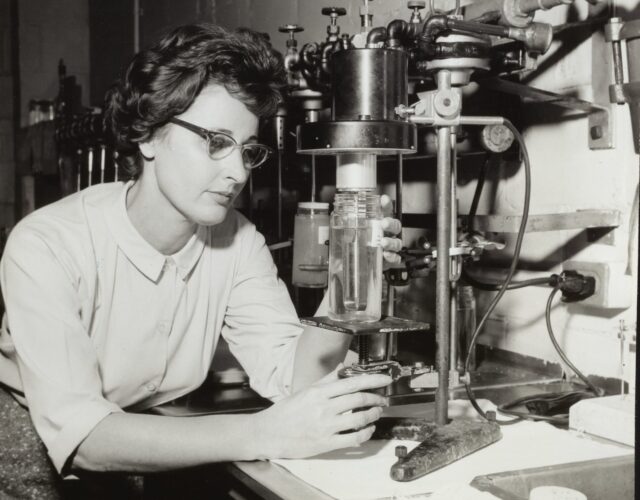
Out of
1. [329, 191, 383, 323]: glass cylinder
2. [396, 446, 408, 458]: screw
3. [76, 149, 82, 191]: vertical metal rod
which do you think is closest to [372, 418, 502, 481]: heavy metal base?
[396, 446, 408, 458]: screw

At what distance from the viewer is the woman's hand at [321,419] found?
114cm

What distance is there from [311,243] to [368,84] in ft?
2.39

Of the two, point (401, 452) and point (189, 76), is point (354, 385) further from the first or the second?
point (189, 76)

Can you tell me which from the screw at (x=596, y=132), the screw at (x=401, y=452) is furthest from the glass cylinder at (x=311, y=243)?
the screw at (x=401, y=452)

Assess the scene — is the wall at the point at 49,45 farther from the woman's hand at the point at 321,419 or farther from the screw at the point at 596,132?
the woman's hand at the point at 321,419

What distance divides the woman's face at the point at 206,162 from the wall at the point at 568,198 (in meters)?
0.46

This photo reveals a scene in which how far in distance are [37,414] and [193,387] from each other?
47cm

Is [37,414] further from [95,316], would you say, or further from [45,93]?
[45,93]

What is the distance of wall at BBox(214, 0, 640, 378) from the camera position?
5.22ft

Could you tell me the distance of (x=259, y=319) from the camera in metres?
1.74

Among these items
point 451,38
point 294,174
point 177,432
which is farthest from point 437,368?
point 294,174

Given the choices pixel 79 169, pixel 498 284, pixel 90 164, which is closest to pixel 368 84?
pixel 498 284

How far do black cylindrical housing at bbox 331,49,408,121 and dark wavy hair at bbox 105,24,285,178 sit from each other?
1.31 ft

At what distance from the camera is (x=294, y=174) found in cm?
253
